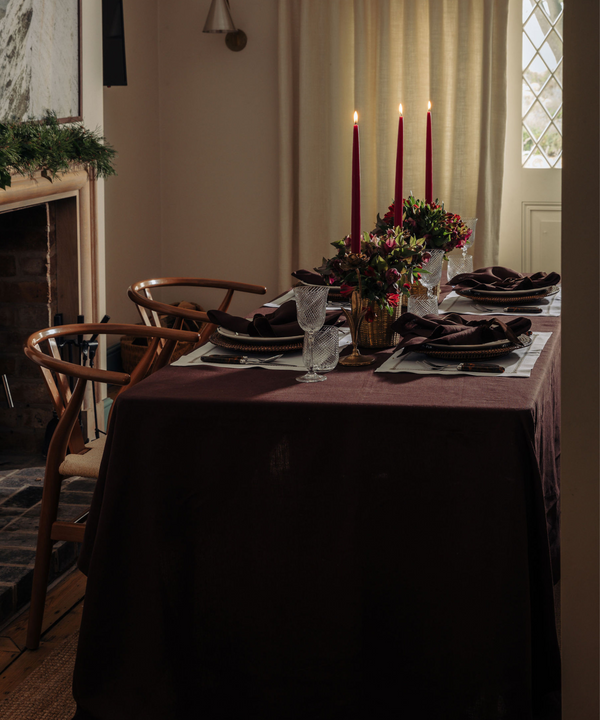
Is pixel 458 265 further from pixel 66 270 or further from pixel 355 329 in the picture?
pixel 66 270

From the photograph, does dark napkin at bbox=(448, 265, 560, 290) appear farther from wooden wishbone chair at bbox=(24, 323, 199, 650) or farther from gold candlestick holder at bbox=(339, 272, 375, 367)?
wooden wishbone chair at bbox=(24, 323, 199, 650)

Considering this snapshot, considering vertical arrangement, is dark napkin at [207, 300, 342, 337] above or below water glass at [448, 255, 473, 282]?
below

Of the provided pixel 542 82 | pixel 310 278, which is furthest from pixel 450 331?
pixel 542 82

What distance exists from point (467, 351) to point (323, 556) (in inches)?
20.7

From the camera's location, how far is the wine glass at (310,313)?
151cm

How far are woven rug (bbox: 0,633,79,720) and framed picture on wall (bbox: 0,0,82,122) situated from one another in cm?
156

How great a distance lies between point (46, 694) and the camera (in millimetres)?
1668

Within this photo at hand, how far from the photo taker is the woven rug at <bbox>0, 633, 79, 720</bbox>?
1.60 m

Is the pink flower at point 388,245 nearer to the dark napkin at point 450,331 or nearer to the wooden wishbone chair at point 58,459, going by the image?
the dark napkin at point 450,331

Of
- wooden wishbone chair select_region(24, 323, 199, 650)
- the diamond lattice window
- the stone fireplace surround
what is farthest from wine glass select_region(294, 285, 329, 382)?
the diamond lattice window

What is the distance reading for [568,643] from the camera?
2.36 ft

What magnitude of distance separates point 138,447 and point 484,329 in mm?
769

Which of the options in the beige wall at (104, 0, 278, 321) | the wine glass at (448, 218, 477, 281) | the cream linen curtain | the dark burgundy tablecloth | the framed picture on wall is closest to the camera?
the dark burgundy tablecloth

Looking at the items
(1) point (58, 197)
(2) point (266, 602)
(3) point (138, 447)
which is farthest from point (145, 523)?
(1) point (58, 197)
